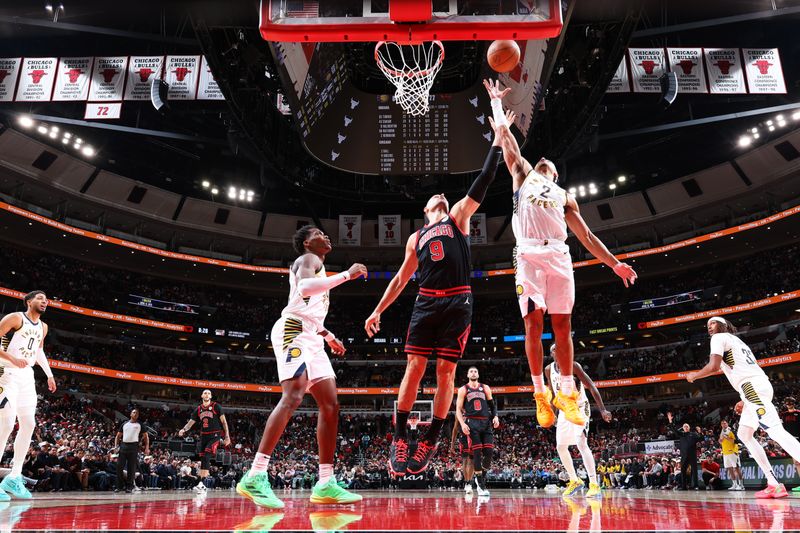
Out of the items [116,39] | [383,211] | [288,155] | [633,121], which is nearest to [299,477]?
[288,155]

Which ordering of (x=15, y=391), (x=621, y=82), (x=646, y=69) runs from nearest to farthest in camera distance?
(x=15, y=391) → (x=646, y=69) → (x=621, y=82)

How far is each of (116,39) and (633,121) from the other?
2509cm

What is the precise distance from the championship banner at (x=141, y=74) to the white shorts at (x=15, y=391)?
11.6 m

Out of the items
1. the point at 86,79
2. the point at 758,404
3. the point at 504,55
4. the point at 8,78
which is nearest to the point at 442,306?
the point at 504,55

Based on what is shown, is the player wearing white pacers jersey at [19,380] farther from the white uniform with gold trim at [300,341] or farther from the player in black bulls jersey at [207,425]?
the player in black bulls jersey at [207,425]

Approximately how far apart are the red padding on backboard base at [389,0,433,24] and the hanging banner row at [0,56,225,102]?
1091 cm

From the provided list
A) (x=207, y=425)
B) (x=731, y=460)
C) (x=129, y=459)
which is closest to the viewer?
(x=207, y=425)

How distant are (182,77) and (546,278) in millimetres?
15248

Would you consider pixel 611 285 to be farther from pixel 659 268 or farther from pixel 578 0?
pixel 578 0

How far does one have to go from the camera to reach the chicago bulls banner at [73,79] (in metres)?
15.8

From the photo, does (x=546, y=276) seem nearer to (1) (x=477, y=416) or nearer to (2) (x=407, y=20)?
(2) (x=407, y=20)

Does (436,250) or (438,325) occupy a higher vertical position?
(436,250)

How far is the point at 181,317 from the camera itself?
33438mm

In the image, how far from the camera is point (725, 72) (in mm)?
15352
